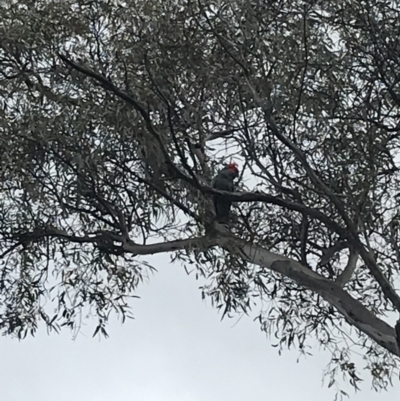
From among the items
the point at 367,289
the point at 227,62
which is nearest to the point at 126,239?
the point at 227,62

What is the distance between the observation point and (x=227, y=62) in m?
3.62

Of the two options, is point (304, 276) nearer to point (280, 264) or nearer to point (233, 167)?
point (280, 264)

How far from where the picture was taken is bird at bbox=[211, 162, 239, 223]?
351 centimetres

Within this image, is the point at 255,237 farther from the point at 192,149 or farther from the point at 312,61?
the point at 312,61

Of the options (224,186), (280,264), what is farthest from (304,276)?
(224,186)

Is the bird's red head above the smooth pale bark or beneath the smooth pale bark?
above

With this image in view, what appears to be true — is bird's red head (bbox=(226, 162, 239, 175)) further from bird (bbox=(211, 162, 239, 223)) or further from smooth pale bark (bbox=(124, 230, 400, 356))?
smooth pale bark (bbox=(124, 230, 400, 356))

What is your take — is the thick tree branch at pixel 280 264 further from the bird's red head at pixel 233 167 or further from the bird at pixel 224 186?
the bird's red head at pixel 233 167

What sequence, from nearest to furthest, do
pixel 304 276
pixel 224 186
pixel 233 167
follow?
pixel 304 276 → pixel 224 186 → pixel 233 167

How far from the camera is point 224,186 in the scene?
3529 mm

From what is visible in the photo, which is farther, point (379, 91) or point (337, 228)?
point (379, 91)

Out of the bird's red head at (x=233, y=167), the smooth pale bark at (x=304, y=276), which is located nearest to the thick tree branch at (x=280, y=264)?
the smooth pale bark at (x=304, y=276)

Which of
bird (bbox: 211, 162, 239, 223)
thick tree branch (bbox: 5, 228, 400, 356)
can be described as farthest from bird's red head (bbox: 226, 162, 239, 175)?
thick tree branch (bbox: 5, 228, 400, 356)

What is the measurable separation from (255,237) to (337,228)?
0.60m
